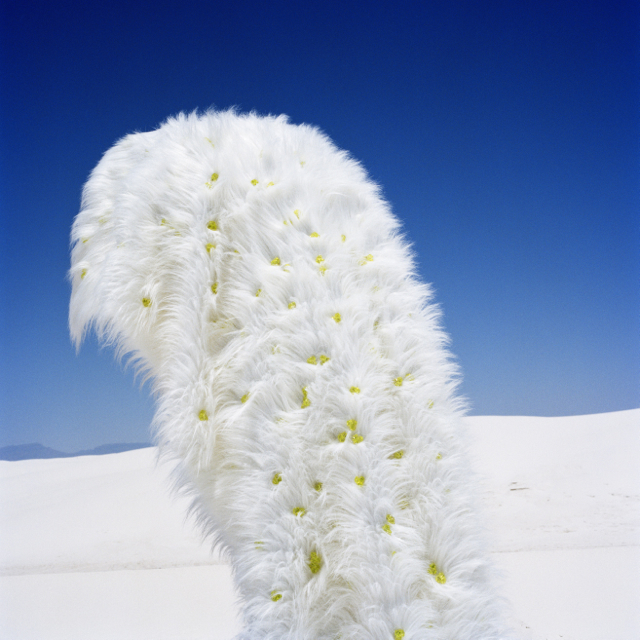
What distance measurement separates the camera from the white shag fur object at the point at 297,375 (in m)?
0.52

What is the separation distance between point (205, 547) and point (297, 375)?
2.40 meters

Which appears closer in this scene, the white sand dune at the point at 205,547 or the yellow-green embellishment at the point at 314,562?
the yellow-green embellishment at the point at 314,562

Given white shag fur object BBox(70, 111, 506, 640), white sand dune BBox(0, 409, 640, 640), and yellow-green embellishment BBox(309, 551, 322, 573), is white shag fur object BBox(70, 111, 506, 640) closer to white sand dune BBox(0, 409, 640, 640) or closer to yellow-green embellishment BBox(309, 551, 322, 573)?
yellow-green embellishment BBox(309, 551, 322, 573)

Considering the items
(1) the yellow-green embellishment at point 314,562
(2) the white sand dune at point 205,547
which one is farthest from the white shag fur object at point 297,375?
(2) the white sand dune at point 205,547

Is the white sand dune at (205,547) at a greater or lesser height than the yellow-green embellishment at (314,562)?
greater

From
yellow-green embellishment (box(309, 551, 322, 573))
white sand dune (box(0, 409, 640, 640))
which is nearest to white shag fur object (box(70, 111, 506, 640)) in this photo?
yellow-green embellishment (box(309, 551, 322, 573))

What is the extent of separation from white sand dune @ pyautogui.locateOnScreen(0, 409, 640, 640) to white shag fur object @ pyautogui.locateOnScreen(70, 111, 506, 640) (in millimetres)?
121

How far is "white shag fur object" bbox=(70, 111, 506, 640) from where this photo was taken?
0.52 meters

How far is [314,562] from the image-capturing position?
53cm

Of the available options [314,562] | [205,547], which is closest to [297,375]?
[314,562]

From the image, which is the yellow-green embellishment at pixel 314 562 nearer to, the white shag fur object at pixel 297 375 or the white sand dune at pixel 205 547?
the white shag fur object at pixel 297 375

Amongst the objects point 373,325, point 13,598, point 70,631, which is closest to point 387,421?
point 373,325

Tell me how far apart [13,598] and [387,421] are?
6.45 ft

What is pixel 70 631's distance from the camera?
61.2 inches
